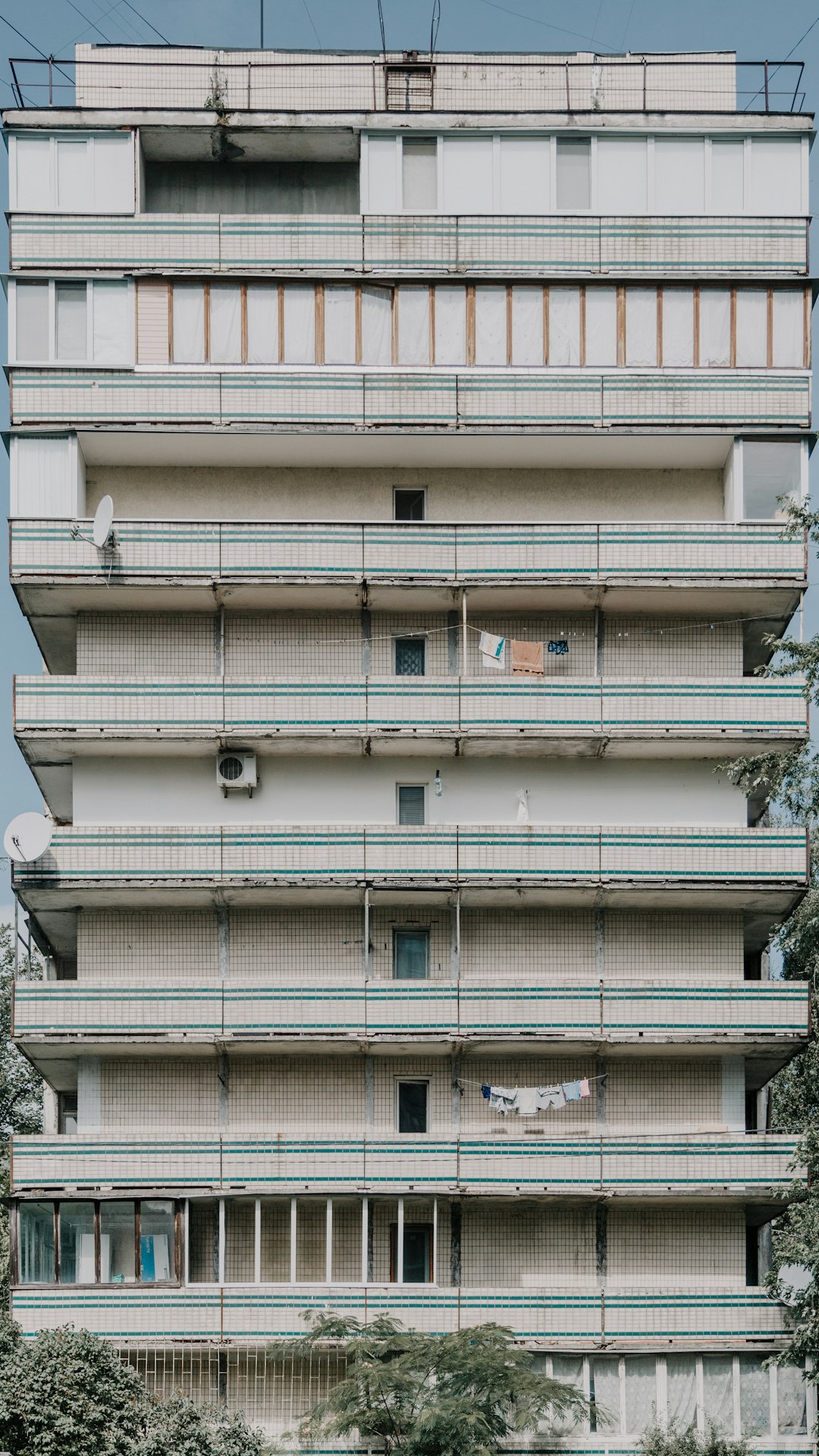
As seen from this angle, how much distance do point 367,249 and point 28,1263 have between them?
20.9 meters

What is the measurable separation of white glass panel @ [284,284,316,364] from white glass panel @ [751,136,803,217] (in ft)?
30.7

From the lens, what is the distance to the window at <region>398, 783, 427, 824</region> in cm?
4431

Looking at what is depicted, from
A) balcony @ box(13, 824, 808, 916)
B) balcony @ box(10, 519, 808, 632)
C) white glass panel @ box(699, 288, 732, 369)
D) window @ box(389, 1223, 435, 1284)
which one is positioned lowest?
window @ box(389, 1223, 435, 1284)

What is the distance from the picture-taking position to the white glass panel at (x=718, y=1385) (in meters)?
41.0

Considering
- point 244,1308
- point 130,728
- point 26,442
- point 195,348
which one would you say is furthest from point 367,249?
point 244,1308

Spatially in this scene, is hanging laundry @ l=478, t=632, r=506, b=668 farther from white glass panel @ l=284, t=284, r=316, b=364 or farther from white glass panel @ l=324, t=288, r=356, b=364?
white glass panel @ l=284, t=284, r=316, b=364

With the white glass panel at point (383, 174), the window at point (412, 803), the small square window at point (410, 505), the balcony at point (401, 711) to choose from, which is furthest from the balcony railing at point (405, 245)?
the window at point (412, 803)

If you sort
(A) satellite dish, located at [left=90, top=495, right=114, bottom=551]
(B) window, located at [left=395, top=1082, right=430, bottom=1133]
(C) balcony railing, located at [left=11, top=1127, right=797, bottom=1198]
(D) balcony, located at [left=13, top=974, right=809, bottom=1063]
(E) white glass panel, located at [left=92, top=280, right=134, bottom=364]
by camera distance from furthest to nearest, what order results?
(E) white glass panel, located at [left=92, top=280, right=134, bottom=364]
(B) window, located at [left=395, top=1082, right=430, bottom=1133]
(A) satellite dish, located at [left=90, top=495, right=114, bottom=551]
(D) balcony, located at [left=13, top=974, right=809, bottom=1063]
(C) balcony railing, located at [left=11, top=1127, right=797, bottom=1198]

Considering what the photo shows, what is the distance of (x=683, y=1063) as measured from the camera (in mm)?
43125

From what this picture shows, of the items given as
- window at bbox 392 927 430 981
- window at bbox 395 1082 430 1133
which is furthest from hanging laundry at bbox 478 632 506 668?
window at bbox 395 1082 430 1133

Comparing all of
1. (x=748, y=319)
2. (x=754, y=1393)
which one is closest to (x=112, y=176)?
(x=748, y=319)

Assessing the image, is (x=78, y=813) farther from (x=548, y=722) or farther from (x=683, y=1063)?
(x=683, y=1063)

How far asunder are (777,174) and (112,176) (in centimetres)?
1357

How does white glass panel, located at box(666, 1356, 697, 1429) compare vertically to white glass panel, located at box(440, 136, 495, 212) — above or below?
below
